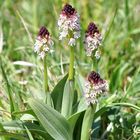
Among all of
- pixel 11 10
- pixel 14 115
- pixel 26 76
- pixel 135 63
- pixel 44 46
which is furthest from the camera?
pixel 11 10

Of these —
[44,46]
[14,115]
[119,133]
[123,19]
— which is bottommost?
[119,133]

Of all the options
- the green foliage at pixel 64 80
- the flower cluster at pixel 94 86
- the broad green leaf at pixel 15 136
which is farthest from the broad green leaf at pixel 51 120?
the flower cluster at pixel 94 86

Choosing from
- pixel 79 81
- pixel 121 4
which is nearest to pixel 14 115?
pixel 79 81

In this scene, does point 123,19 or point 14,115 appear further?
point 123,19

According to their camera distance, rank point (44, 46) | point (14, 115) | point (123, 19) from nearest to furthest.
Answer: point (44, 46) < point (14, 115) < point (123, 19)

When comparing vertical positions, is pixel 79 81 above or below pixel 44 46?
below

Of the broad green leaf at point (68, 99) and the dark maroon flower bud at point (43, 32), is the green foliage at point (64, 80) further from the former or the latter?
the dark maroon flower bud at point (43, 32)

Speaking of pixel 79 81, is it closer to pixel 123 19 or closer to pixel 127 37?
pixel 127 37
